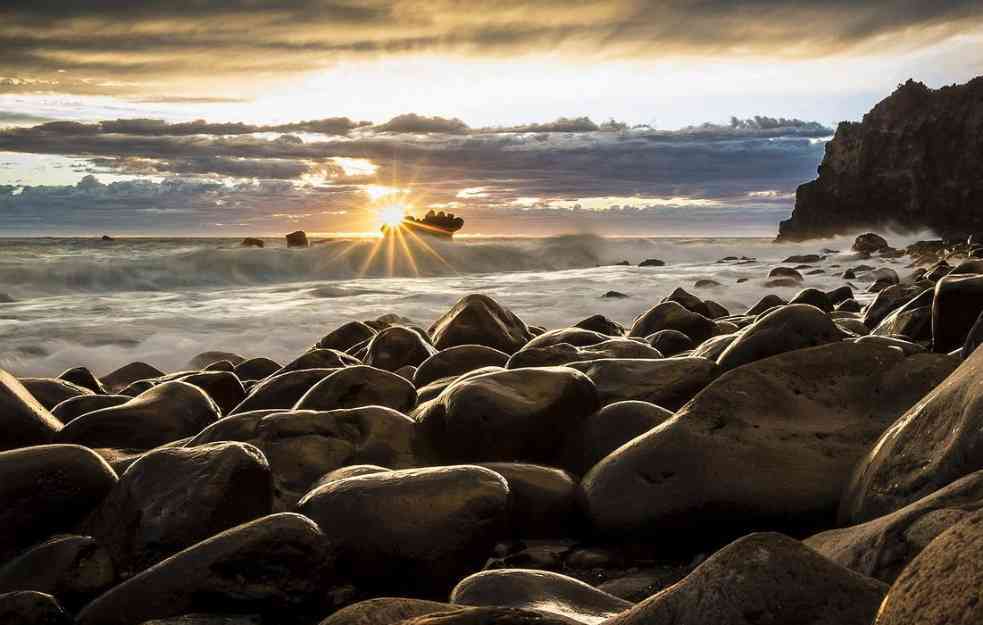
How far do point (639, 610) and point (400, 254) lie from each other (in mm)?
27027

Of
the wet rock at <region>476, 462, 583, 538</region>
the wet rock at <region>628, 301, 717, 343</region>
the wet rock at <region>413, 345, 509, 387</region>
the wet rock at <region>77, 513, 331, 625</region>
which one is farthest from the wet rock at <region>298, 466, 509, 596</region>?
the wet rock at <region>628, 301, 717, 343</region>

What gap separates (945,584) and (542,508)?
2067mm

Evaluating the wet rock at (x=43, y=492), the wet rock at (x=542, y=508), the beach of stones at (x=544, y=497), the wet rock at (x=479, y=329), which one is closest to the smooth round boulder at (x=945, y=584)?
the beach of stones at (x=544, y=497)

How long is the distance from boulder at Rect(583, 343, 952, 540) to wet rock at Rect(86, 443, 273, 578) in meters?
1.12

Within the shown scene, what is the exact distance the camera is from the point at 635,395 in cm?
419

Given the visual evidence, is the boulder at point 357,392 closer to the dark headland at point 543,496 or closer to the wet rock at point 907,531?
the dark headland at point 543,496

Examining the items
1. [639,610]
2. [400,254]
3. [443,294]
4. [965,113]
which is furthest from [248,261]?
[965,113]

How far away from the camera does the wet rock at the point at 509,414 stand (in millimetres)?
3730

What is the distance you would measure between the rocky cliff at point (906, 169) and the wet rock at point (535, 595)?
131ft

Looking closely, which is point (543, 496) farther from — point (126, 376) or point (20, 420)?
point (126, 376)

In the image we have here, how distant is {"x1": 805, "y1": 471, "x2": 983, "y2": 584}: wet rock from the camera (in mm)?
1948

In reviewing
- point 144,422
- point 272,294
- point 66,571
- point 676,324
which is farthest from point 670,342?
point 272,294

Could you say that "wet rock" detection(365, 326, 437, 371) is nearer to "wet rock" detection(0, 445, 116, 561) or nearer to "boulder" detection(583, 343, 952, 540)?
"wet rock" detection(0, 445, 116, 561)

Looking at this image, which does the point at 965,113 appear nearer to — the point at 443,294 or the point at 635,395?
the point at 443,294
